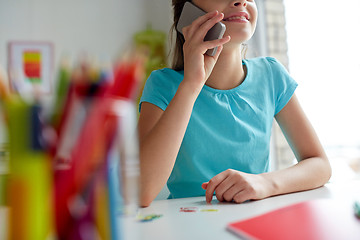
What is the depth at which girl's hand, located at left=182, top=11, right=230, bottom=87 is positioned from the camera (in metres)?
0.72

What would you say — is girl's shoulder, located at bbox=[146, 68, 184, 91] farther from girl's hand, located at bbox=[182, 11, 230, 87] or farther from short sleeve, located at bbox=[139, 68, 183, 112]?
girl's hand, located at bbox=[182, 11, 230, 87]

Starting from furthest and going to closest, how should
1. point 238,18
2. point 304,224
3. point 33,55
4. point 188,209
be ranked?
point 33,55
point 238,18
point 188,209
point 304,224

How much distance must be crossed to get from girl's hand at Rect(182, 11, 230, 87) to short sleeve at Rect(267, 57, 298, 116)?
32 cm

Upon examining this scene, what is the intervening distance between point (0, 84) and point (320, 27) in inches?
87.4

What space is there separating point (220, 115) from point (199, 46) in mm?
261

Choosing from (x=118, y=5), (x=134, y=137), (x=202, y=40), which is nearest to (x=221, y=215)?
(x=134, y=137)

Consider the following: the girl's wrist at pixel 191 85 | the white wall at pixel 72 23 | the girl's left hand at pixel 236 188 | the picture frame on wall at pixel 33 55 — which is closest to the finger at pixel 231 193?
the girl's left hand at pixel 236 188

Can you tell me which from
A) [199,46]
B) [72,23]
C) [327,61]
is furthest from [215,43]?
[72,23]

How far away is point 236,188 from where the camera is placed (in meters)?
0.59

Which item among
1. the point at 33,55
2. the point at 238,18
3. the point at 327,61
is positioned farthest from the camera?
the point at 33,55

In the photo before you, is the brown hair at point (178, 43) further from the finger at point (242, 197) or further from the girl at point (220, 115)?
the finger at point (242, 197)

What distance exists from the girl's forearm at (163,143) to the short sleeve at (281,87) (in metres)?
0.42

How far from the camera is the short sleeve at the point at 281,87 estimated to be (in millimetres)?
994

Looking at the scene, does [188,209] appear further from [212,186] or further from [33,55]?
[33,55]
